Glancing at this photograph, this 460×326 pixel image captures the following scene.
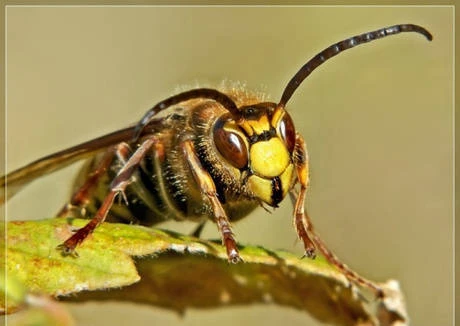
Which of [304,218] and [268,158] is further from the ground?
[268,158]


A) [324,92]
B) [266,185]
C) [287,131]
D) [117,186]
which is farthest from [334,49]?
[324,92]

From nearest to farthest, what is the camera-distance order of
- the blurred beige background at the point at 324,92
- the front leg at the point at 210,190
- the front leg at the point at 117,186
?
the front leg at the point at 117,186 < the front leg at the point at 210,190 < the blurred beige background at the point at 324,92

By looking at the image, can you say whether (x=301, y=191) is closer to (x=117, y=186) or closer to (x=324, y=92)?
(x=117, y=186)

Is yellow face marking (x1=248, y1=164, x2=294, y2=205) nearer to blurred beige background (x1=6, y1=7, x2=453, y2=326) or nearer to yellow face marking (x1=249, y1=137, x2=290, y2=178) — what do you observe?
yellow face marking (x1=249, y1=137, x2=290, y2=178)

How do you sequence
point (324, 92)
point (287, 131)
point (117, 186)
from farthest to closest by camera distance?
point (324, 92) → point (117, 186) → point (287, 131)

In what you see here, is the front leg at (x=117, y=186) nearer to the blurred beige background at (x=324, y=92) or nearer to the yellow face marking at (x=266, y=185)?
the yellow face marking at (x=266, y=185)

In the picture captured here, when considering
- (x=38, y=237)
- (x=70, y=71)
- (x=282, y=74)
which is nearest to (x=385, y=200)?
(x=282, y=74)

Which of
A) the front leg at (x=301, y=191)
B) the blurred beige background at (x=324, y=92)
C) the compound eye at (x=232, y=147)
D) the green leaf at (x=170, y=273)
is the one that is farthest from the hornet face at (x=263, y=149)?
the blurred beige background at (x=324, y=92)
